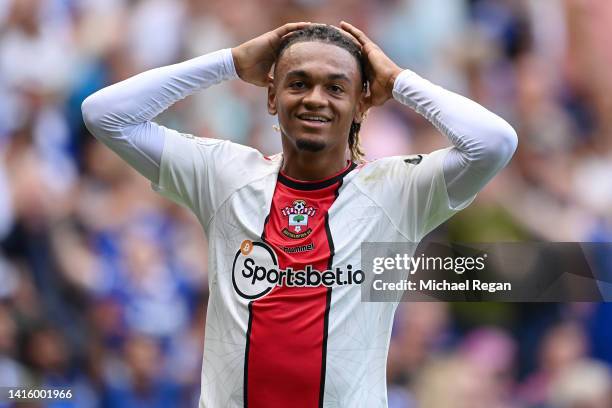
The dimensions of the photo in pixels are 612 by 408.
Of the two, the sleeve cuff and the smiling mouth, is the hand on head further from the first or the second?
the smiling mouth

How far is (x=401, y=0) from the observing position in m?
5.81

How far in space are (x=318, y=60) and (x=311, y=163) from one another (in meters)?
0.32

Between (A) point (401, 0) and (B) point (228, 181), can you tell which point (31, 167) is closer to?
(A) point (401, 0)

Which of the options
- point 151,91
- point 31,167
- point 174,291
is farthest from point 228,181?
point 31,167

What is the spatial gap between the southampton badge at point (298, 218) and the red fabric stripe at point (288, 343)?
0.22ft

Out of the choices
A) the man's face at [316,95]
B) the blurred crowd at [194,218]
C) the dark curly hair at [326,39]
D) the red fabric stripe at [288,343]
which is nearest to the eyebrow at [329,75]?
the man's face at [316,95]

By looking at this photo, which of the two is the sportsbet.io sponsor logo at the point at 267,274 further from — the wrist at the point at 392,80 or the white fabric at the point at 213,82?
the wrist at the point at 392,80

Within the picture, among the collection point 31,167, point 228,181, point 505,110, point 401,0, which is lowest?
point 228,181

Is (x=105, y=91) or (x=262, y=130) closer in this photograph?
(x=105, y=91)

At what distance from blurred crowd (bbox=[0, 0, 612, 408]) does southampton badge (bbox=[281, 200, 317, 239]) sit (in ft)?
7.79

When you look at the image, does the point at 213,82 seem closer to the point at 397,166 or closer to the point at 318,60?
the point at 318,60

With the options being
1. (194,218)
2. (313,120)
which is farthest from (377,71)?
(194,218)

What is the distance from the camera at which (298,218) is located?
2855 millimetres

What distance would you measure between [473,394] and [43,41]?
3.30 metres
